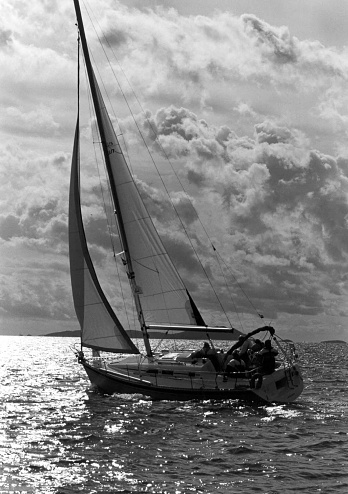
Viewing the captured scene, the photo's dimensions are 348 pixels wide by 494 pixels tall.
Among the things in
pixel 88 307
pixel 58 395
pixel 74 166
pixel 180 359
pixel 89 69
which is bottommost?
pixel 58 395

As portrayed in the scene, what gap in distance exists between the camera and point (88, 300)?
29.9 meters

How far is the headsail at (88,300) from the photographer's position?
97.0ft

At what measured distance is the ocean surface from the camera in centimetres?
1590

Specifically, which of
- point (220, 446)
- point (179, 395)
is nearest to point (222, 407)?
point (179, 395)

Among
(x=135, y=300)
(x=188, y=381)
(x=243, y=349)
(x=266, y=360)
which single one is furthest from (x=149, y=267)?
(x=266, y=360)

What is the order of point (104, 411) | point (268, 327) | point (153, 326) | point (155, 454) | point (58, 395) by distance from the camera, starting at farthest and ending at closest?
point (58, 395) < point (153, 326) < point (268, 327) < point (104, 411) < point (155, 454)

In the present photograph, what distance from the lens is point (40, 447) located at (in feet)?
64.7

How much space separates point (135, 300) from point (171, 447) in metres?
11.6

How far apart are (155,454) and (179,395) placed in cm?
831

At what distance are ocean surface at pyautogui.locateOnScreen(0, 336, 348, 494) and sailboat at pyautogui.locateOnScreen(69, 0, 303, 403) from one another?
1235 millimetres

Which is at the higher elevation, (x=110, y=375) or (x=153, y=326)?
(x=153, y=326)

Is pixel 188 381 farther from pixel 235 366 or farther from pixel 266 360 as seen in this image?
pixel 266 360

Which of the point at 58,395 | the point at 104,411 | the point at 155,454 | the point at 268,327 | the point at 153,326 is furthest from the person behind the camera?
the point at 58,395

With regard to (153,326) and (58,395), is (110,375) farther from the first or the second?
(58,395)
